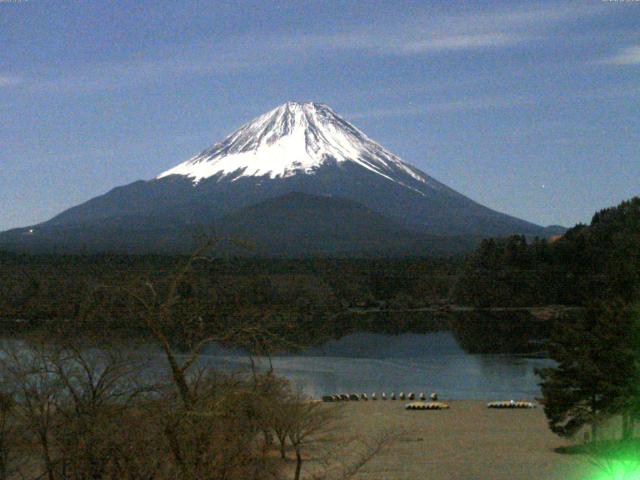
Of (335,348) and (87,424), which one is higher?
(87,424)

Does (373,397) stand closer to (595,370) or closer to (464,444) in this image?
(464,444)

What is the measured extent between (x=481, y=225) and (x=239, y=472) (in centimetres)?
12036

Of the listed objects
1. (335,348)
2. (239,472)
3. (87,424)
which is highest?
(87,424)

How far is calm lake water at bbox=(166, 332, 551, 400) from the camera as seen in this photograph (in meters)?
25.4

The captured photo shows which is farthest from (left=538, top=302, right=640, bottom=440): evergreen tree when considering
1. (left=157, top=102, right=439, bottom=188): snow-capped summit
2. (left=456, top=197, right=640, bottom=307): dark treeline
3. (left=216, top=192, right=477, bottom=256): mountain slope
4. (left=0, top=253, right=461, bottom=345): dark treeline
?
(left=157, top=102, right=439, bottom=188): snow-capped summit

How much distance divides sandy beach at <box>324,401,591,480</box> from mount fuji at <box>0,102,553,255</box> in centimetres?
6652

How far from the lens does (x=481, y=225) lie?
124750 mm

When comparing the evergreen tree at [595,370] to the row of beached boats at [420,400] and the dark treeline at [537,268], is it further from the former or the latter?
the dark treeline at [537,268]

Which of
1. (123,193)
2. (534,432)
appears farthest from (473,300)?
(123,193)

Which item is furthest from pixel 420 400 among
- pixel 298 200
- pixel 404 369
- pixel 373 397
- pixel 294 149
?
pixel 294 149

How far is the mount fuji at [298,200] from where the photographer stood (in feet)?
317

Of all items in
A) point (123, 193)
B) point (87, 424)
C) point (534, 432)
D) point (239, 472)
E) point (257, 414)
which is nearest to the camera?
point (87, 424)

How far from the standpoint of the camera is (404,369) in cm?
3052

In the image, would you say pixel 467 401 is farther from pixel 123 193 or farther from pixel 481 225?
pixel 123 193
